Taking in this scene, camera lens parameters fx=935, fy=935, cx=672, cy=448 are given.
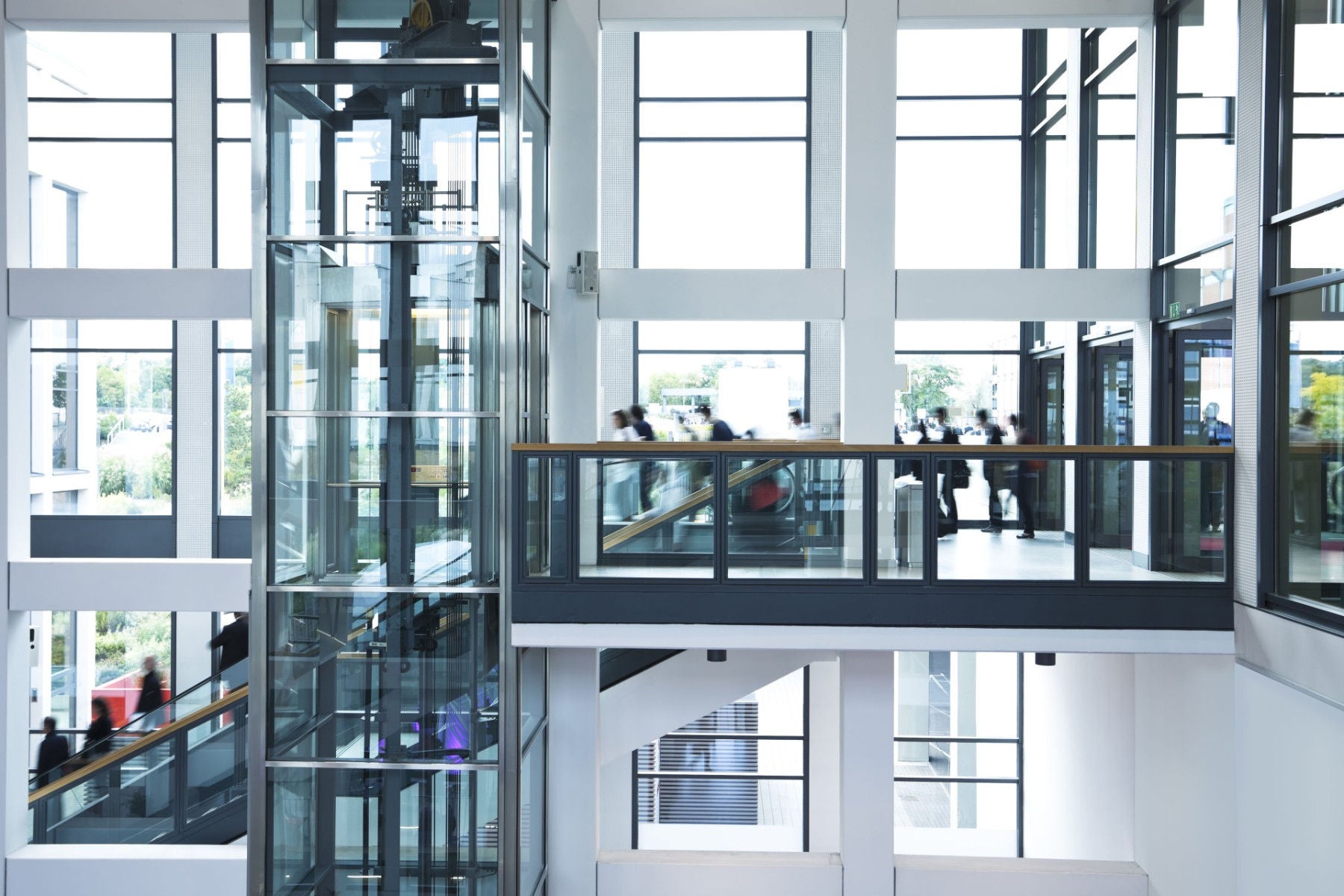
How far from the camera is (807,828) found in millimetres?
13508

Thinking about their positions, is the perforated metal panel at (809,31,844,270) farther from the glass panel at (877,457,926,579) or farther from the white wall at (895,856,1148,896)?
Answer: the white wall at (895,856,1148,896)

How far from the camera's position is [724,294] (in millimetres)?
9320

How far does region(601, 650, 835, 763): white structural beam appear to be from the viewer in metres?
9.77

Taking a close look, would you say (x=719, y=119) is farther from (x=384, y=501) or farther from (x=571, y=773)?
(x=571, y=773)

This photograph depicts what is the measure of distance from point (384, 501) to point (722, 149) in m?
9.09

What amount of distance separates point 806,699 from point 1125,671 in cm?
518

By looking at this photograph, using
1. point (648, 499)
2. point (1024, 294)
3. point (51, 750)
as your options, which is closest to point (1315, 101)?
point (1024, 294)

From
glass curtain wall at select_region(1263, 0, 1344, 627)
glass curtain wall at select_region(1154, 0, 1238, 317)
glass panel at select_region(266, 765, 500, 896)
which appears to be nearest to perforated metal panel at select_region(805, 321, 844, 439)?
glass curtain wall at select_region(1154, 0, 1238, 317)

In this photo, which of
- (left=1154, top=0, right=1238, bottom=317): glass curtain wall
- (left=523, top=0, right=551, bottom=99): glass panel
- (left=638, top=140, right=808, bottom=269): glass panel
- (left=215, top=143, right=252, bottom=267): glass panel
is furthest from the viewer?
(left=638, top=140, right=808, bottom=269): glass panel

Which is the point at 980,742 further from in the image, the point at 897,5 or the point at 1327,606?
the point at 897,5

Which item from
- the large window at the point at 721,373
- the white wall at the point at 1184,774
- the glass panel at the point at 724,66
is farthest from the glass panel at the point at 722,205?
the white wall at the point at 1184,774

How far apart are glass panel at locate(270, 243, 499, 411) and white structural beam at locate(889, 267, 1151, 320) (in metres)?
4.20

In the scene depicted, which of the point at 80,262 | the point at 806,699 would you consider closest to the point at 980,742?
the point at 806,699

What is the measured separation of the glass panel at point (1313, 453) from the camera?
623cm
